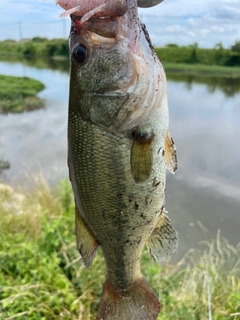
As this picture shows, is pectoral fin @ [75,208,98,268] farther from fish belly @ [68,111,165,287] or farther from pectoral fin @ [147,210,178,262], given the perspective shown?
pectoral fin @ [147,210,178,262]

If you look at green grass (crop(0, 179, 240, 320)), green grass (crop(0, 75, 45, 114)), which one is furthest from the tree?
green grass (crop(0, 179, 240, 320))

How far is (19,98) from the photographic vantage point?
19.5 metres

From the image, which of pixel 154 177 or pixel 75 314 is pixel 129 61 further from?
pixel 75 314

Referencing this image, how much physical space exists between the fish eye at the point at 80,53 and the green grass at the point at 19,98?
17402mm

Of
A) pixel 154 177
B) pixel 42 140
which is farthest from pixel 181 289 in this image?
pixel 42 140

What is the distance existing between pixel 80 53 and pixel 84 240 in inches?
30.0

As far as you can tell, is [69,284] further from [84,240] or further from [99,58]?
[99,58]

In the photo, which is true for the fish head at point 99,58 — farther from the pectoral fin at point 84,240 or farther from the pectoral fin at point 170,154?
the pectoral fin at point 84,240

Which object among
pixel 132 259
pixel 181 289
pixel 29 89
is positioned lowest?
pixel 29 89

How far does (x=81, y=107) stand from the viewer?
1357 mm

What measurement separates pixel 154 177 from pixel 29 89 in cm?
2251

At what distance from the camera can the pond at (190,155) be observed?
→ 7.30m

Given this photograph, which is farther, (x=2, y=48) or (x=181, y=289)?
(x=2, y=48)

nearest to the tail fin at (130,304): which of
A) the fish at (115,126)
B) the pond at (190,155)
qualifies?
the fish at (115,126)
